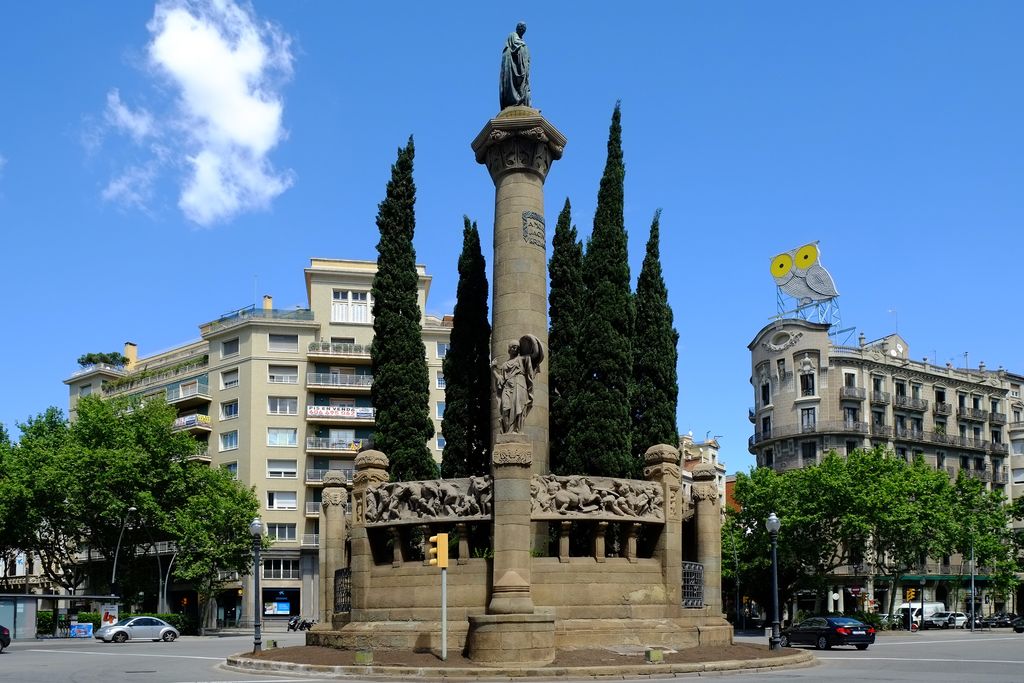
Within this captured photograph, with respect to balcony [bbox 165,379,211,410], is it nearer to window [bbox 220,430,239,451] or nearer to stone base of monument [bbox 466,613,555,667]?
window [bbox 220,430,239,451]

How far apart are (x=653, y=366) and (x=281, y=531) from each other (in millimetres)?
38776

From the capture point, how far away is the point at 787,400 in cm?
8375

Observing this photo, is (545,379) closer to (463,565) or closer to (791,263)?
(463,565)

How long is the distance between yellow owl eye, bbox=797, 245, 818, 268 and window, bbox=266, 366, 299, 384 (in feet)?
126

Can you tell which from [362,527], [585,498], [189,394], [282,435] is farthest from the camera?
[189,394]

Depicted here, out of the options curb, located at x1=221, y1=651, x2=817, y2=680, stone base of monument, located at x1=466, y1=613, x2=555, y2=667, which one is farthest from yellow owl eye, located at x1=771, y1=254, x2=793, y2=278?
stone base of monument, located at x1=466, y1=613, x2=555, y2=667

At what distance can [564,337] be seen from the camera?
3869 centimetres

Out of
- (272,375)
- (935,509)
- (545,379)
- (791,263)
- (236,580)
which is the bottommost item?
(236,580)

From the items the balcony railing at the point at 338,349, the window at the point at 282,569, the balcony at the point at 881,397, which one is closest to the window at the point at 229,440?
the balcony railing at the point at 338,349

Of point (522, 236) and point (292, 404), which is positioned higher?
point (522, 236)

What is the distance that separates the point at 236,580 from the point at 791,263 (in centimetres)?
4679

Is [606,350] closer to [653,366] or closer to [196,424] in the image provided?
[653,366]

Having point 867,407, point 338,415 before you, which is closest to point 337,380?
point 338,415

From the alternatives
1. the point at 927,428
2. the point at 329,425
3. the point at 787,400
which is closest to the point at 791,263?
the point at 787,400
